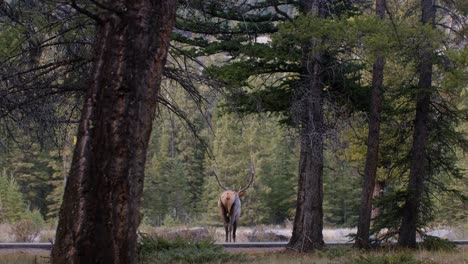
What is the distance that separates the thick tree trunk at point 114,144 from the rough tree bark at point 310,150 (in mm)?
8528

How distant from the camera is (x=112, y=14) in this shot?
13.8ft

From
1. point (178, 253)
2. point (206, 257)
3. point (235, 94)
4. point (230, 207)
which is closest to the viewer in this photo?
point (235, 94)

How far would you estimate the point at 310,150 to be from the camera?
44.7 feet

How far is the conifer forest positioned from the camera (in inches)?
158

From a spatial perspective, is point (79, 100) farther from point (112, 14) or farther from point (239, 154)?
point (239, 154)

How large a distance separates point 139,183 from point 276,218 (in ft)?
161

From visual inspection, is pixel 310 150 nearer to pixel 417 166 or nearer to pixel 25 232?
pixel 417 166

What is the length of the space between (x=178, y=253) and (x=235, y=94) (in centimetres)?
473

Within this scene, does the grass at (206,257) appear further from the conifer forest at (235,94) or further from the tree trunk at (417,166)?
the tree trunk at (417,166)

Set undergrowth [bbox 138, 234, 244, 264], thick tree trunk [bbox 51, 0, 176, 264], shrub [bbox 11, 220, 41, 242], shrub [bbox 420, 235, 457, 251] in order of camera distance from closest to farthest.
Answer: thick tree trunk [bbox 51, 0, 176, 264] → undergrowth [bbox 138, 234, 244, 264] → shrub [bbox 420, 235, 457, 251] → shrub [bbox 11, 220, 41, 242]

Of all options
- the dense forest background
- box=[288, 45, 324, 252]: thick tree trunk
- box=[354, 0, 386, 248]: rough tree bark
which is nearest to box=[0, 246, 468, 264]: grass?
box=[288, 45, 324, 252]: thick tree trunk

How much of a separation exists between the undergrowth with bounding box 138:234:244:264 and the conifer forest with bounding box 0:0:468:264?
0.45 metres

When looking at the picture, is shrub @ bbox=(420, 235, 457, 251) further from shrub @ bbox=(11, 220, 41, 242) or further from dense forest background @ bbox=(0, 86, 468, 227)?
dense forest background @ bbox=(0, 86, 468, 227)

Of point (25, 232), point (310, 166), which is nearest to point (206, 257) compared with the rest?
point (310, 166)
